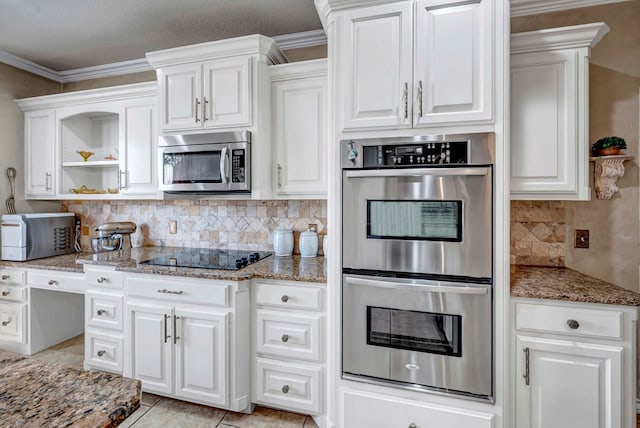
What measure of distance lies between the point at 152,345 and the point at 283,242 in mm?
1133

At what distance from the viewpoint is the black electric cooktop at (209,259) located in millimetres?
2249

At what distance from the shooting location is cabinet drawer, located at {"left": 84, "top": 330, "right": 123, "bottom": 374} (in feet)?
7.89

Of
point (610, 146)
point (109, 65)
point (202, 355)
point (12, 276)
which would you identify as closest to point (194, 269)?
point (202, 355)

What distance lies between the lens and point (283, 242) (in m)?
2.69

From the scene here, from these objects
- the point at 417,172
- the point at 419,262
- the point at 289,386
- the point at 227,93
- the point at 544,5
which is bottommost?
the point at 289,386

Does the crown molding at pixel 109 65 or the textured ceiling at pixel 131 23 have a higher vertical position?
the textured ceiling at pixel 131 23

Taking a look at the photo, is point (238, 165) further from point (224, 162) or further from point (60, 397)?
point (60, 397)

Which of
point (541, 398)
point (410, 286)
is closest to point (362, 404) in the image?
point (410, 286)

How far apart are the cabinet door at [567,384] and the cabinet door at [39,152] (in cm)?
394

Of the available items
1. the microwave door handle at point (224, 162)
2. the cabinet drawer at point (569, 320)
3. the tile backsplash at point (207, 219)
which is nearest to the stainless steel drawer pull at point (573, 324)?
the cabinet drawer at point (569, 320)

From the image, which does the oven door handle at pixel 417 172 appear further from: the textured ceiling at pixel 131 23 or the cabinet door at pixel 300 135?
the textured ceiling at pixel 131 23

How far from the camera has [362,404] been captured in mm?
1824

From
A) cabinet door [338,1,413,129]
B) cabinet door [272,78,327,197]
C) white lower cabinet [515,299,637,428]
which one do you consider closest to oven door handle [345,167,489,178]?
cabinet door [338,1,413,129]

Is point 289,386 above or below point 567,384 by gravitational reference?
below
